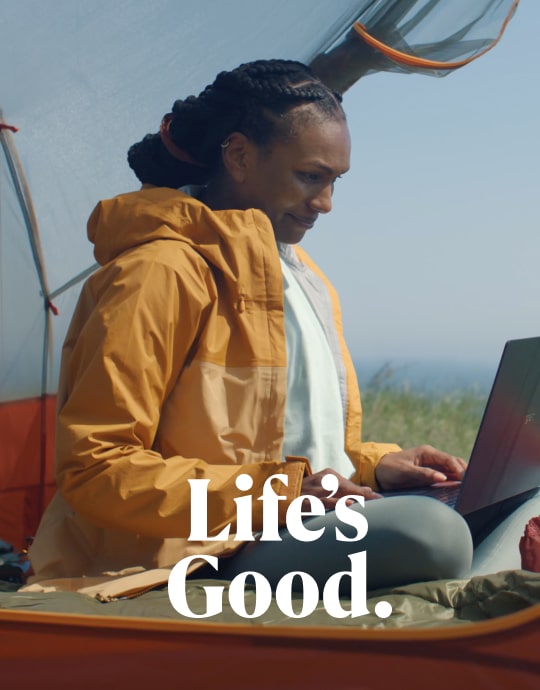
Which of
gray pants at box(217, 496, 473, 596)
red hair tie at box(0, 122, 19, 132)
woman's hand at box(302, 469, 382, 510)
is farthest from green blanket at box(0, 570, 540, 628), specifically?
red hair tie at box(0, 122, 19, 132)

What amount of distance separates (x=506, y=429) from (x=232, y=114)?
2.26 feet

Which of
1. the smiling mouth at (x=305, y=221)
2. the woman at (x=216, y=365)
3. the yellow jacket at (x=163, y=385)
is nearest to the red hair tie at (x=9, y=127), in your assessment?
the woman at (x=216, y=365)

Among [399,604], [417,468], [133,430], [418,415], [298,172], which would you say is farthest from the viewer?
[418,415]

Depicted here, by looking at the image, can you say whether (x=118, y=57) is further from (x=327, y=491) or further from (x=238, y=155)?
(x=327, y=491)

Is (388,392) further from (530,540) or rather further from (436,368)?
(530,540)

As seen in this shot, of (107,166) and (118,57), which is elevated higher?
(118,57)

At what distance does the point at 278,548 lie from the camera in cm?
146

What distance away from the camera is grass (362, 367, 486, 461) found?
198 centimetres

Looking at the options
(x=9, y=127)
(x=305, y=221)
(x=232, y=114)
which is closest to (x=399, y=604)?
(x=305, y=221)

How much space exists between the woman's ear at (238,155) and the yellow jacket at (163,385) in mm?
140

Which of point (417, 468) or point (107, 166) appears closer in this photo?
point (417, 468)

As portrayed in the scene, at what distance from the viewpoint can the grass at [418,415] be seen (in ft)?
6.51

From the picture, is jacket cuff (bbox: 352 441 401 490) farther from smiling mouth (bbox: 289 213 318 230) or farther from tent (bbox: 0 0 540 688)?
tent (bbox: 0 0 540 688)

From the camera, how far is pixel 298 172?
5.68ft
